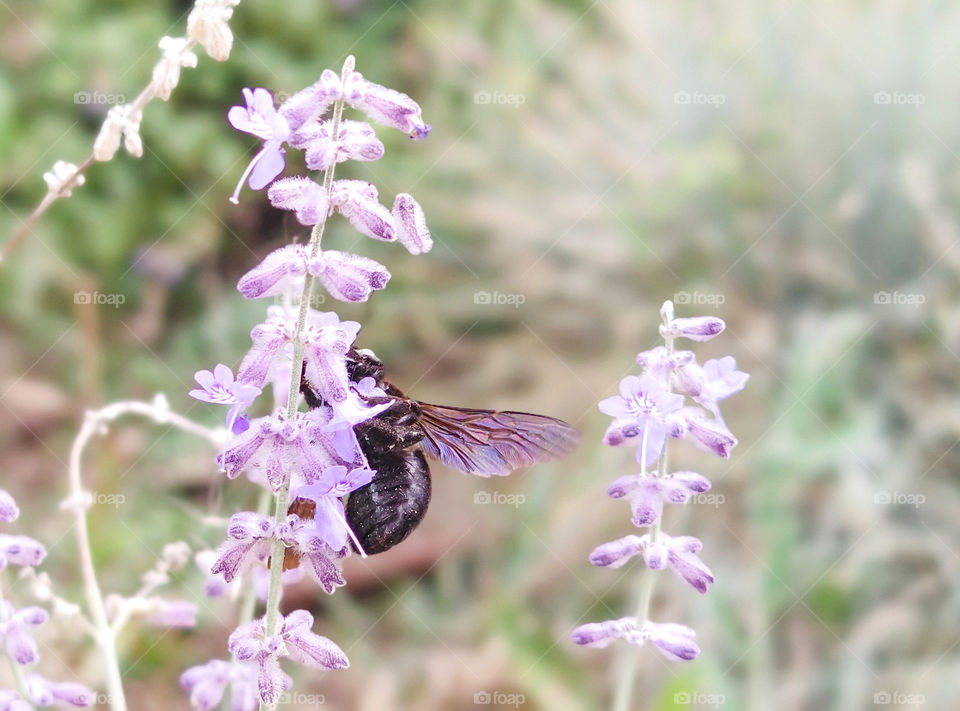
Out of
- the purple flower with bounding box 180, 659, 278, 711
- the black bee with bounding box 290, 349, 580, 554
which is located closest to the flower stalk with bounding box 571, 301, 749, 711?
the black bee with bounding box 290, 349, 580, 554

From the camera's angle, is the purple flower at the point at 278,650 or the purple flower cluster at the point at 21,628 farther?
the purple flower cluster at the point at 21,628

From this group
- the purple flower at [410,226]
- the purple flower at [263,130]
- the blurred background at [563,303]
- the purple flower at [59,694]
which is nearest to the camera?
the purple flower at [263,130]

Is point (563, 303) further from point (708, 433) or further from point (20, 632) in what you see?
point (20, 632)

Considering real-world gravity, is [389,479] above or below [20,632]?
above

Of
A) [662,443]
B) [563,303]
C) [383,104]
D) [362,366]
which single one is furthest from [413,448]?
[563,303]

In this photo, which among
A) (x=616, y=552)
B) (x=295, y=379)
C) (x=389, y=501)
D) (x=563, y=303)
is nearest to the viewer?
(x=295, y=379)

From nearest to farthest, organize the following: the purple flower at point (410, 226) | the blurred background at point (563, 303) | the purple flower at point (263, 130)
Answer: the purple flower at point (263, 130)
the purple flower at point (410, 226)
the blurred background at point (563, 303)

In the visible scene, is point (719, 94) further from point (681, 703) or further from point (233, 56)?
point (681, 703)

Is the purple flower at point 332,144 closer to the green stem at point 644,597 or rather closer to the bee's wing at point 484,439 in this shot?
the green stem at point 644,597

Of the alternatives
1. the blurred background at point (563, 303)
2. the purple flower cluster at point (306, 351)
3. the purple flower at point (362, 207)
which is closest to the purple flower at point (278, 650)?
the purple flower cluster at point (306, 351)
